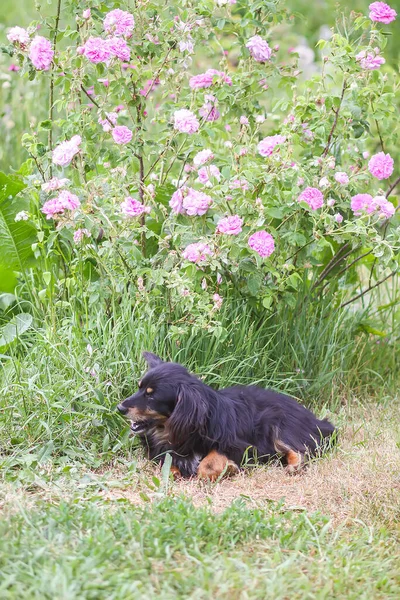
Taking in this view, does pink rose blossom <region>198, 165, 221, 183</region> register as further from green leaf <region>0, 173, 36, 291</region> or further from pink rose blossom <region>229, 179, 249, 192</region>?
green leaf <region>0, 173, 36, 291</region>

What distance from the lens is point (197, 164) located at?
4.73m

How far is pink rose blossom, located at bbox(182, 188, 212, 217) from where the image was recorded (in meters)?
4.61

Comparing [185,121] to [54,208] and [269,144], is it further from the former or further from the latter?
[54,208]

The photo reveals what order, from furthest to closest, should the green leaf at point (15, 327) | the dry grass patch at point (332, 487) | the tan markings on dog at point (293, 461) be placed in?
the green leaf at point (15, 327) < the tan markings on dog at point (293, 461) < the dry grass patch at point (332, 487)

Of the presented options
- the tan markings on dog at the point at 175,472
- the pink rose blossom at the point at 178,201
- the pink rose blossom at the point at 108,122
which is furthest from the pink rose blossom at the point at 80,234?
the tan markings on dog at the point at 175,472

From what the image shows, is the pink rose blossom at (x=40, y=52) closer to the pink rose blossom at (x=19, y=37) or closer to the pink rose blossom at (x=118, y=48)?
the pink rose blossom at (x=19, y=37)

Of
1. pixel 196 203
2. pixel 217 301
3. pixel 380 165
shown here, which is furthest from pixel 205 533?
pixel 380 165

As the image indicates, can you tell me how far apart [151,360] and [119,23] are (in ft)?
5.84

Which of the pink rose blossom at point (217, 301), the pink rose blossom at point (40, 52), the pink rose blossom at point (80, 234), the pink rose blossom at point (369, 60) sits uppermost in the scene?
the pink rose blossom at point (40, 52)

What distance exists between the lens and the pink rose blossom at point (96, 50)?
4551 millimetres

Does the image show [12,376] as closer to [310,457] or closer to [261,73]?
[310,457]

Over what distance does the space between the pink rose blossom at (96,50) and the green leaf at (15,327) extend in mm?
1560

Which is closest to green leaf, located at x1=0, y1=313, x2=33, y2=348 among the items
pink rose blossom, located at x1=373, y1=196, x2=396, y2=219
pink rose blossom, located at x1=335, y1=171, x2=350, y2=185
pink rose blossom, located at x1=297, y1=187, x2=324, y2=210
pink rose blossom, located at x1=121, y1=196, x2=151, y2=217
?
pink rose blossom, located at x1=121, y1=196, x2=151, y2=217

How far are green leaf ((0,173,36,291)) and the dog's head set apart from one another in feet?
5.08
